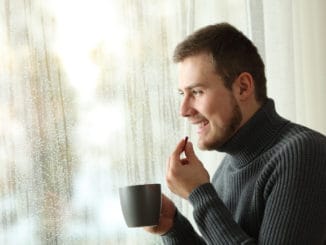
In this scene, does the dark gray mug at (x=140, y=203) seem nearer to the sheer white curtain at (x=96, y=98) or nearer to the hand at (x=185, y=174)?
the hand at (x=185, y=174)

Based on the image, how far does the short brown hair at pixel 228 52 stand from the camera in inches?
47.0

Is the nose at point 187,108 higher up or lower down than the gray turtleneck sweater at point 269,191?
higher up

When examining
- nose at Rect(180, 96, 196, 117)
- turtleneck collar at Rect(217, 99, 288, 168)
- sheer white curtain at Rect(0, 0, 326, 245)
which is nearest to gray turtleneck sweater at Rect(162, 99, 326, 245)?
turtleneck collar at Rect(217, 99, 288, 168)

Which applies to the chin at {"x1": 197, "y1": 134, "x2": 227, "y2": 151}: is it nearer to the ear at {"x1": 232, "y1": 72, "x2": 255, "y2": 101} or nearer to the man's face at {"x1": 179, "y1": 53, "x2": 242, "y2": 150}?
the man's face at {"x1": 179, "y1": 53, "x2": 242, "y2": 150}

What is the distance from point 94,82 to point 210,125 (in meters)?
0.44

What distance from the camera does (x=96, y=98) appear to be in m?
1.50

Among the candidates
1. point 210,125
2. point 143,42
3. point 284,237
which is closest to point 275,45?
point 143,42

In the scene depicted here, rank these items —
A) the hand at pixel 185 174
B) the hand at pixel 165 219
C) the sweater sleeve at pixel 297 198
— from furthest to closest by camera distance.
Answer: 1. the hand at pixel 165 219
2. the hand at pixel 185 174
3. the sweater sleeve at pixel 297 198

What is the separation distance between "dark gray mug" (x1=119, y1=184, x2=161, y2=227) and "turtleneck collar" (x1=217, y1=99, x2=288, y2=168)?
18 centimetres

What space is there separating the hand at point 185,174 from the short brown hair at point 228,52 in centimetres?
19

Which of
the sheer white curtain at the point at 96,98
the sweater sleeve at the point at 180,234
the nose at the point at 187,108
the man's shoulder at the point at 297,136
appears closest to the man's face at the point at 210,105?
the nose at the point at 187,108

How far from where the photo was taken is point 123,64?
1.53m

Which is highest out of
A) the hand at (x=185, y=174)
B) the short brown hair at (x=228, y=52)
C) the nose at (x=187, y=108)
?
the short brown hair at (x=228, y=52)

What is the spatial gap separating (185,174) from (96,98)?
469mm
